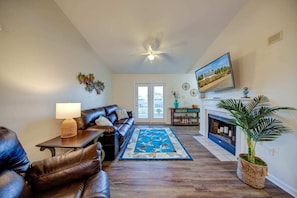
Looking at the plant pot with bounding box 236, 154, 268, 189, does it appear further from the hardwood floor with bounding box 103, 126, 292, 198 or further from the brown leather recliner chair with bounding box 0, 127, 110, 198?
the brown leather recliner chair with bounding box 0, 127, 110, 198

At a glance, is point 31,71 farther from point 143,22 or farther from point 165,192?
point 165,192

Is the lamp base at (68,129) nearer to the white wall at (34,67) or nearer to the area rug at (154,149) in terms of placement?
the white wall at (34,67)

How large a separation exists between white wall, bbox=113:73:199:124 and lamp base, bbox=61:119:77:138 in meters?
4.23

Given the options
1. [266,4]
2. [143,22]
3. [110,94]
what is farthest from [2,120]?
[110,94]

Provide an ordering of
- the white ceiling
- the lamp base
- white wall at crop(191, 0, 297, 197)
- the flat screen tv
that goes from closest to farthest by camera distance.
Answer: white wall at crop(191, 0, 297, 197), the lamp base, the white ceiling, the flat screen tv

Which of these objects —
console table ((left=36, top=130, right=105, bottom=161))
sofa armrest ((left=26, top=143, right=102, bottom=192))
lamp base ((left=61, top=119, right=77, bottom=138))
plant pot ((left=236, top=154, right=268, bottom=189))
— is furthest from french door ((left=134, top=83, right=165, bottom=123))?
sofa armrest ((left=26, top=143, right=102, bottom=192))

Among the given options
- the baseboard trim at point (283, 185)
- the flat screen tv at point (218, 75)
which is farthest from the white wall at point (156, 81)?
the baseboard trim at point (283, 185)

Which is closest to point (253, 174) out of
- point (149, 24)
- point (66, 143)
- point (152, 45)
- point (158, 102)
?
point (66, 143)

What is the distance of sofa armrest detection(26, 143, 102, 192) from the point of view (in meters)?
1.27

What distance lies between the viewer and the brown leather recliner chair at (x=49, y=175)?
110 centimetres

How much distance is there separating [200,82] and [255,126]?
2.40 meters

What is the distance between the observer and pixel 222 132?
149 inches

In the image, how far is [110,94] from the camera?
6312 millimetres

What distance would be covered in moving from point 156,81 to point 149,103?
3.58 ft
